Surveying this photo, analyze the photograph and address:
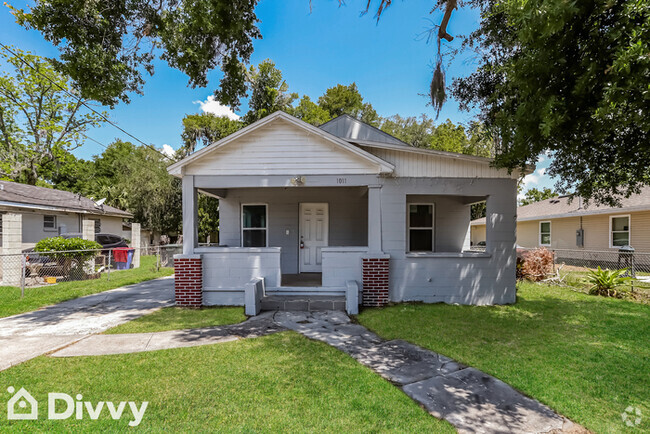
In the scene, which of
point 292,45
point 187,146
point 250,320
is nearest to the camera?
point 250,320

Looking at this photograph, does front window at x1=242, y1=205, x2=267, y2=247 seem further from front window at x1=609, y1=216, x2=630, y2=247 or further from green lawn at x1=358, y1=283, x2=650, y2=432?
front window at x1=609, y1=216, x2=630, y2=247

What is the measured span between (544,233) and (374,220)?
56.6 ft

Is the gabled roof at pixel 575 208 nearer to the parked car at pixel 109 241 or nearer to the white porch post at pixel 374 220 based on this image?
the white porch post at pixel 374 220

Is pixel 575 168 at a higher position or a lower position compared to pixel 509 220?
higher

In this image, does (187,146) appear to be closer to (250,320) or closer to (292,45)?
(292,45)

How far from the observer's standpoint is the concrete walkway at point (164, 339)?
4.66 m

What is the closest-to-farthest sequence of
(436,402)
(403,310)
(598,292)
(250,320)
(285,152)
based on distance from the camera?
(436,402) < (250,320) < (403,310) < (285,152) < (598,292)

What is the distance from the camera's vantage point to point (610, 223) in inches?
579

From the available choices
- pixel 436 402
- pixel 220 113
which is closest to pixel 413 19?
pixel 436 402

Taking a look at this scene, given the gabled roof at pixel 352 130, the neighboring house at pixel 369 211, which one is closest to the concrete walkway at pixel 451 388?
the neighboring house at pixel 369 211

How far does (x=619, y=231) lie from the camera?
14.3 meters

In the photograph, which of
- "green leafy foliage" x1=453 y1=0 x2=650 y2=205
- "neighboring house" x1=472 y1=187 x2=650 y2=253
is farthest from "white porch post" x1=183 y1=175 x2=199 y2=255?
"neighboring house" x1=472 y1=187 x2=650 y2=253

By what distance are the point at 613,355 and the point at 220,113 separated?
28.4m

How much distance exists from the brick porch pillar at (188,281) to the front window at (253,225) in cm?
279
